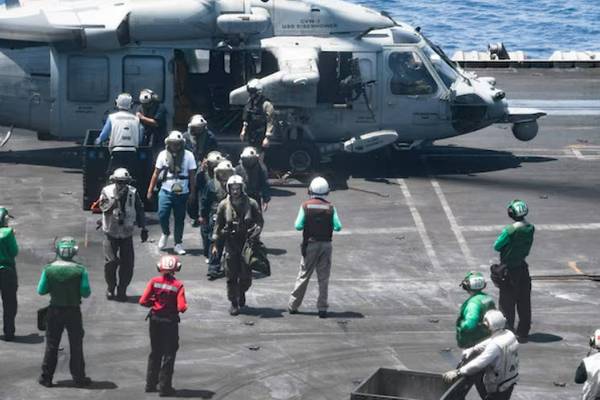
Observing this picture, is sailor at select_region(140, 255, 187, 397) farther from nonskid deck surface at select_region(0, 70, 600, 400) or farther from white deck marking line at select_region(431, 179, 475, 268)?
white deck marking line at select_region(431, 179, 475, 268)

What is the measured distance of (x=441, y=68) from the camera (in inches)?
1096

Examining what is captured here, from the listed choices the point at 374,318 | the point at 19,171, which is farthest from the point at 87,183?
the point at 374,318

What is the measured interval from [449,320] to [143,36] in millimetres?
9874

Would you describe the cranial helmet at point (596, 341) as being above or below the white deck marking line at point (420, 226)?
above

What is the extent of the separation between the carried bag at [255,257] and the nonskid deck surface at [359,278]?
0.51 metres

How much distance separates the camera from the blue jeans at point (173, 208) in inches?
867

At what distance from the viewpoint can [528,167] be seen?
28.7m

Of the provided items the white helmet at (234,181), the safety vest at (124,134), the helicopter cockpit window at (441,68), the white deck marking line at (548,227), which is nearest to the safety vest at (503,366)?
the white helmet at (234,181)

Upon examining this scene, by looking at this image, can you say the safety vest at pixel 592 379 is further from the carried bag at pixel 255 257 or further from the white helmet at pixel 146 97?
the white helmet at pixel 146 97

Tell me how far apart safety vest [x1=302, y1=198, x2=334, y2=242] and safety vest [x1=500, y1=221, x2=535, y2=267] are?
2250 mm

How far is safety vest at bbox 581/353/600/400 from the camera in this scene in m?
14.2

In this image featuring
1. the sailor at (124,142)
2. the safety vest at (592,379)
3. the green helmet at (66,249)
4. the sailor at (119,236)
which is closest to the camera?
the safety vest at (592,379)

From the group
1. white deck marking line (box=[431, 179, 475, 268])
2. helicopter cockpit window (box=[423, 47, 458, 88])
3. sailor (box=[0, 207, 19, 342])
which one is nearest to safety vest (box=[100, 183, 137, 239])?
sailor (box=[0, 207, 19, 342])

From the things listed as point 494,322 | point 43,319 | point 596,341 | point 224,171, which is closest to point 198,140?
point 224,171
